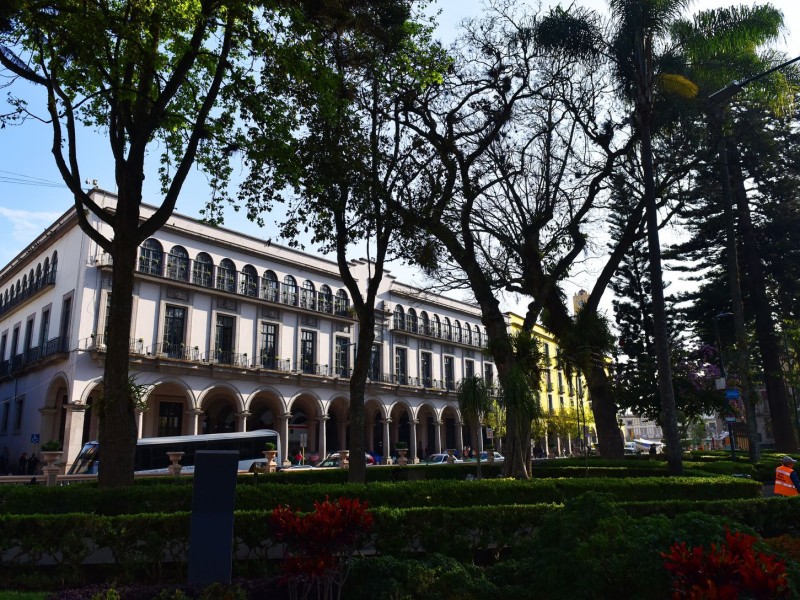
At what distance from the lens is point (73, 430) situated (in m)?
25.9

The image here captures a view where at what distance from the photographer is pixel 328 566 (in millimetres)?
5016

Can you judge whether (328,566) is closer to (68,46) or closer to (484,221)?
(68,46)

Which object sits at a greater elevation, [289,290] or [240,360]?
[289,290]

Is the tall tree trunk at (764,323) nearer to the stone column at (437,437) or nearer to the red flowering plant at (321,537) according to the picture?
the red flowering plant at (321,537)

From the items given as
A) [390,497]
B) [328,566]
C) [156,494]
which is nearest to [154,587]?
[328,566]

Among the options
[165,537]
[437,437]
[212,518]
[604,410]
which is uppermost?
[604,410]

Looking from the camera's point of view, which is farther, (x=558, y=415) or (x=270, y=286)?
(x=558, y=415)

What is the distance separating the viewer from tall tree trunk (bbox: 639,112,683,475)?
40.7ft

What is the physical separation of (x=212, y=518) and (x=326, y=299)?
3365 cm

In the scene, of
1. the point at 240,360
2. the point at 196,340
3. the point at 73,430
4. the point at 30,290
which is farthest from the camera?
the point at 240,360

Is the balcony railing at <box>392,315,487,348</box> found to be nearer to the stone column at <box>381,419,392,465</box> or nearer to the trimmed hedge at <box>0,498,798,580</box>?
the stone column at <box>381,419,392,465</box>

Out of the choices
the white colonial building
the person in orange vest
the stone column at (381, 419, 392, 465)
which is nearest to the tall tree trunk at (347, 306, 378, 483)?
the person in orange vest

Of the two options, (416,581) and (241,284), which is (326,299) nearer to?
(241,284)

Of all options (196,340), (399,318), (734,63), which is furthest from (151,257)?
(734,63)
